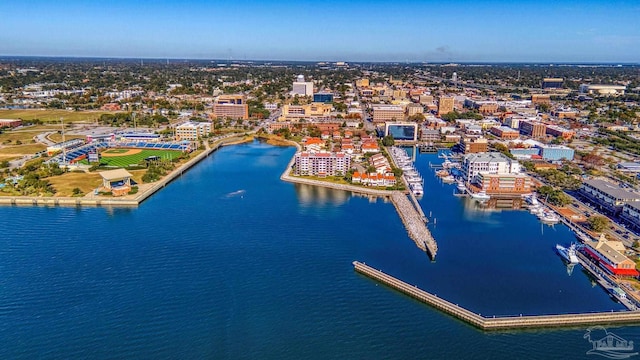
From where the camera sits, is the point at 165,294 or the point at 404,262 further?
the point at 404,262

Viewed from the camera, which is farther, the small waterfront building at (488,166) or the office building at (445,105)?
the office building at (445,105)

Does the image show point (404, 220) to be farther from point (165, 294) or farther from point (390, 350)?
point (165, 294)

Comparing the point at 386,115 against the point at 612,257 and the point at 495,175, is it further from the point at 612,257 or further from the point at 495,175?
the point at 612,257

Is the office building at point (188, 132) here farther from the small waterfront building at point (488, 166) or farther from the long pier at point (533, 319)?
the long pier at point (533, 319)

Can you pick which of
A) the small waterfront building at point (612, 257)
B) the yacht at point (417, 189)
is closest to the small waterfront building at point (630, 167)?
the yacht at point (417, 189)

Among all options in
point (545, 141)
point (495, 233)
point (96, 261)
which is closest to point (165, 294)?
point (96, 261)

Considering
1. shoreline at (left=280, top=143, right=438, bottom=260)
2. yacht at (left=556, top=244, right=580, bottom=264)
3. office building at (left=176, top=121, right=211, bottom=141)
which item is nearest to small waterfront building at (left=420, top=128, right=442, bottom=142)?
shoreline at (left=280, top=143, right=438, bottom=260)
